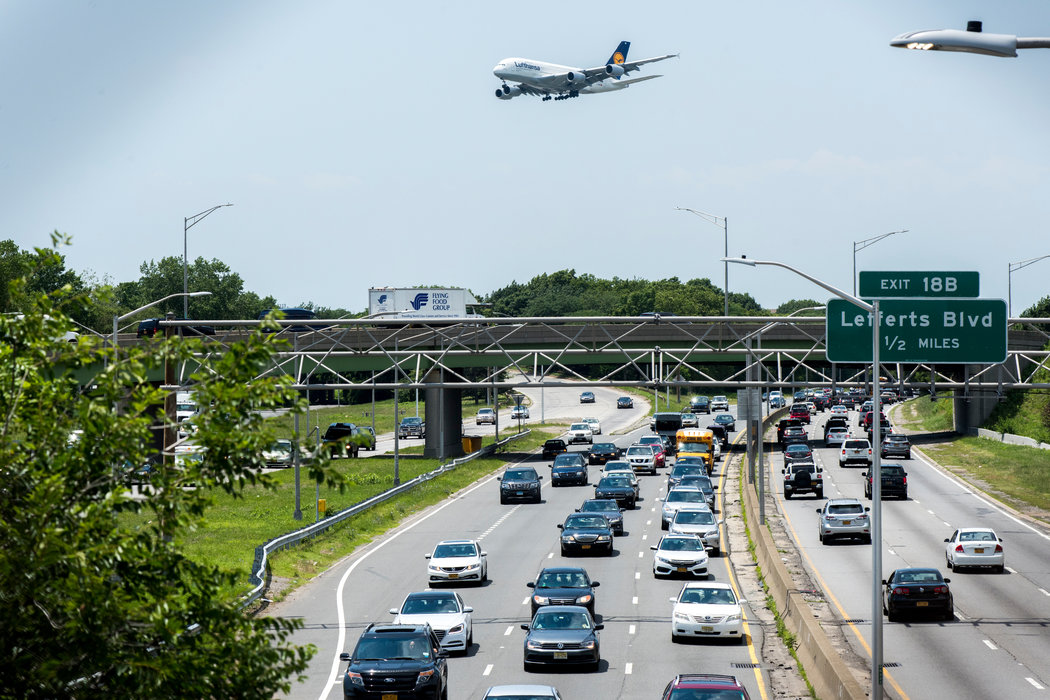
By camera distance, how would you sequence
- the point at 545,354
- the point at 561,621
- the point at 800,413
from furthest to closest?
the point at 800,413 < the point at 545,354 < the point at 561,621

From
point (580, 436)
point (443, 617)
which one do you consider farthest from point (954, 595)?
point (580, 436)

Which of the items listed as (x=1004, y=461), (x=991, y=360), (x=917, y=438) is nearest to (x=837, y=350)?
(x=991, y=360)

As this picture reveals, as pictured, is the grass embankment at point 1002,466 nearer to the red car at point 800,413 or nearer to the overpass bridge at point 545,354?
the overpass bridge at point 545,354

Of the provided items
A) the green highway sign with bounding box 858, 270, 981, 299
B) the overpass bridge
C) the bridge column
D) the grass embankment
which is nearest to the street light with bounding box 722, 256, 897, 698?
the green highway sign with bounding box 858, 270, 981, 299

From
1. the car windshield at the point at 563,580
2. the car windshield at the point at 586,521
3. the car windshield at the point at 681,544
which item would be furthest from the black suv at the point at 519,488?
the car windshield at the point at 563,580

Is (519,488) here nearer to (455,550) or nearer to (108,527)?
(455,550)

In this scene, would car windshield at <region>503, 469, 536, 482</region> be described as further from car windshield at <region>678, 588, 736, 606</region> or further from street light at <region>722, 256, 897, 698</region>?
street light at <region>722, 256, 897, 698</region>
